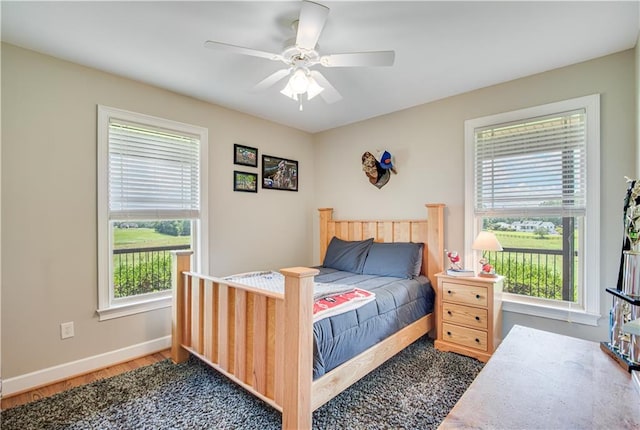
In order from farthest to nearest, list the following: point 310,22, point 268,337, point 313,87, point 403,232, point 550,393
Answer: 1. point 403,232
2. point 313,87
3. point 268,337
4. point 310,22
5. point 550,393

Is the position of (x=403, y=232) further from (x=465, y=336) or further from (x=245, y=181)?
(x=245, y=181)

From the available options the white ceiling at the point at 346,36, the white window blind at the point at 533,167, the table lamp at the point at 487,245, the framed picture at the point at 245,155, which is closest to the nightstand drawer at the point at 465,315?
the table lamp at the point at 487,245

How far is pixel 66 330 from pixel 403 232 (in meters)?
3.14

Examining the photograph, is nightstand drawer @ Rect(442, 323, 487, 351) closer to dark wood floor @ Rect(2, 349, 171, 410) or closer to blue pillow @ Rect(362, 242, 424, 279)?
A: blue pillow @ Rect(362, 242, 424, 279)

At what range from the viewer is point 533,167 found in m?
2.61

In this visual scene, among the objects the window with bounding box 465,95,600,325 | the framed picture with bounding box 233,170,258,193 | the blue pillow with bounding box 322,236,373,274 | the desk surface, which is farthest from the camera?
the framed picture with bounding box 233,170,258,193

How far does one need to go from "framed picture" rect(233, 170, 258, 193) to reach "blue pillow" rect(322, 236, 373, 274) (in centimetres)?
118

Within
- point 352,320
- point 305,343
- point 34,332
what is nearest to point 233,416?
point 305,343

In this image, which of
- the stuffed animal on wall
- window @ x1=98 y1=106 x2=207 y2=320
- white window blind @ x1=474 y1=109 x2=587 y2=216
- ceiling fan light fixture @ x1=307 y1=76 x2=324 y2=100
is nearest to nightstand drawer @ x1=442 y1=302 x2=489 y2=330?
white window blind @ x1=474 y1=109 x2=587 y2=216

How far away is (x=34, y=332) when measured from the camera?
220 centimetres

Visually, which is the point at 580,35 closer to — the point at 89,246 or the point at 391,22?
the point at 391,22

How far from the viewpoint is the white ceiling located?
5.76ft

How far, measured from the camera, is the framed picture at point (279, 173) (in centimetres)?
371

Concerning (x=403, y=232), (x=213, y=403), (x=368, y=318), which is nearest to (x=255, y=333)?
(x=213, y=403)
